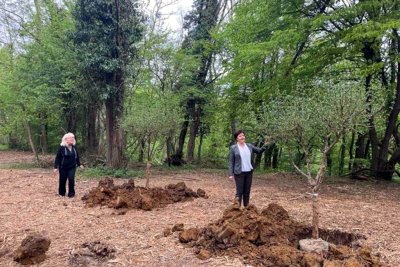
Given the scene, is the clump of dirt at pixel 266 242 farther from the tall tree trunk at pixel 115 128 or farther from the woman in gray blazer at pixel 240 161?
the tall tree trunk at pixel 115 128

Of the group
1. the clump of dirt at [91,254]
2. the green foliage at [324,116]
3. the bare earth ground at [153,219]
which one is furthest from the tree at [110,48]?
the clump of dirt at [91,254]

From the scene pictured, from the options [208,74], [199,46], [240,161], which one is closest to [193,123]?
[208,74]

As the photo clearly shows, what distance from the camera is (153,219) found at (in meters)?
7.46

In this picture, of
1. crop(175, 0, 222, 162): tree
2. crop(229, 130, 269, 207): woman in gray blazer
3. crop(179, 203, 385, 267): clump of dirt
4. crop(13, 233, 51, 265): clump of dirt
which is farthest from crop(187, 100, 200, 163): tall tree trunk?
crop(13, 233, 51, 265): clump of dirt

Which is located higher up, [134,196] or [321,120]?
[321,120]

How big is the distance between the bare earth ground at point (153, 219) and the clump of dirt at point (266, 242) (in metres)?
0.23

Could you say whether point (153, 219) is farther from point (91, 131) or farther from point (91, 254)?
point (91, 131)

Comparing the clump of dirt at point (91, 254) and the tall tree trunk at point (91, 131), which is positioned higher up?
the tall tree trunk at point (91, 131)

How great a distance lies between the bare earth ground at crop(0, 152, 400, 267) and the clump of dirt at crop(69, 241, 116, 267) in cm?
9

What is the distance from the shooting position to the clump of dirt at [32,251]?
17.1 ft

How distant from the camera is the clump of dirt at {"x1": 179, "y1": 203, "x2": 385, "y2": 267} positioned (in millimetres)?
4926

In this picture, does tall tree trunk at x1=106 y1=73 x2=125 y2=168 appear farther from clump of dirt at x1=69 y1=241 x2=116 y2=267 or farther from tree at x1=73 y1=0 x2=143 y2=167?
clump of dirt at x1=69 y1=241 x2=116 y2=267

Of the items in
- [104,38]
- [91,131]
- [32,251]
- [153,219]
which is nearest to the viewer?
[32,251]

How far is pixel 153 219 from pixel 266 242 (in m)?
2.73
